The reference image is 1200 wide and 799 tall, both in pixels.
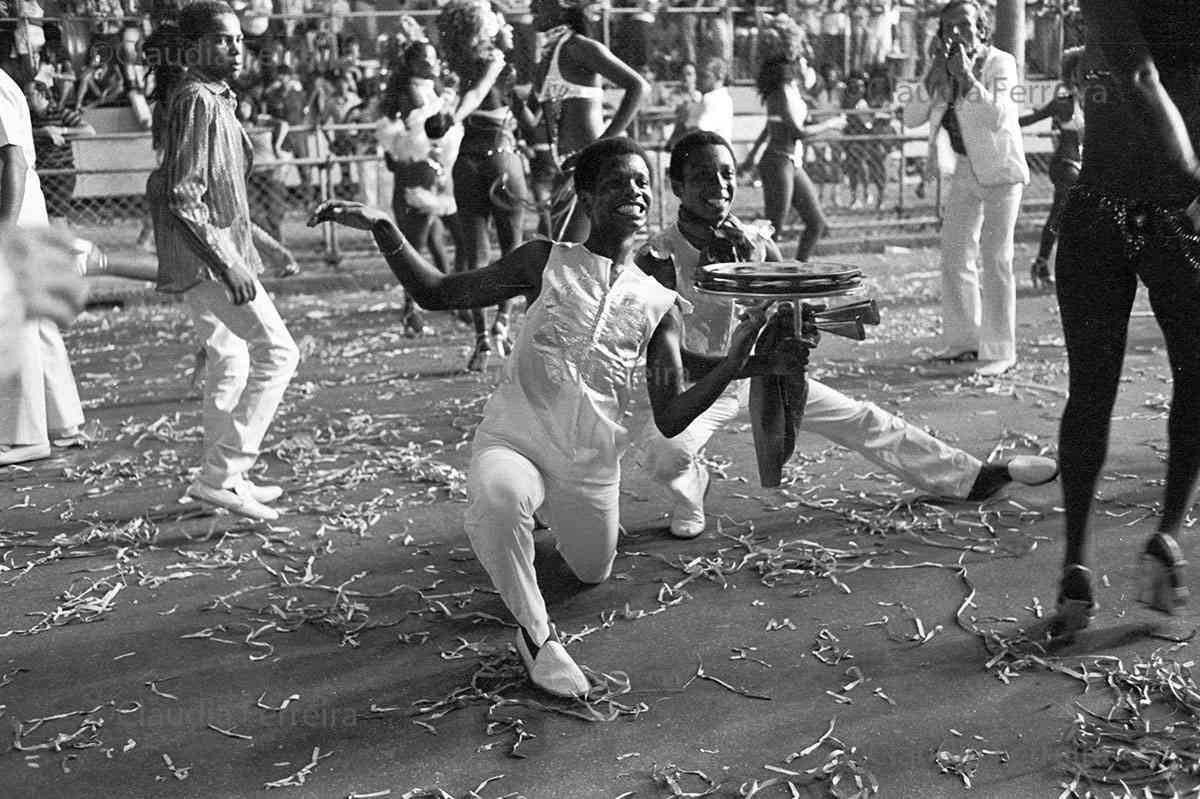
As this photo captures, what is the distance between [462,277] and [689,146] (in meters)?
1.19

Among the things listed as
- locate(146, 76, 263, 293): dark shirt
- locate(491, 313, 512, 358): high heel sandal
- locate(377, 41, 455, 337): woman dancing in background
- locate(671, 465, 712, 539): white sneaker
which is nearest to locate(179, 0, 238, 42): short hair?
locate(146, 76, 263, 293): dark shirt

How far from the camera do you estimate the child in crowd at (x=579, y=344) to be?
3.97m

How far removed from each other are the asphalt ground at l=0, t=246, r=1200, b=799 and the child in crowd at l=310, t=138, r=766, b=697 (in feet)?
1.61

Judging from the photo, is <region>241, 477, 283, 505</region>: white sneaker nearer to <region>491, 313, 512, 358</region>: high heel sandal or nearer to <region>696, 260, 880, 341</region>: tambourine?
<region>696, 260, 880, 341</region>: tambourine

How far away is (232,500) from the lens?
214 inches

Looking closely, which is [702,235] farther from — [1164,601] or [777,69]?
[777,69]

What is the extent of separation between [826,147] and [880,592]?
11.5 metres

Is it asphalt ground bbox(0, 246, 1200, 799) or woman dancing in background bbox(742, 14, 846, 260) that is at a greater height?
woman dancing in background bbox(742, 14, 846, 260)

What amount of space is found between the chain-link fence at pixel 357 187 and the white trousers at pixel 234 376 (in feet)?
19.3

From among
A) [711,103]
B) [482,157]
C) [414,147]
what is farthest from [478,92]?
[711,103]

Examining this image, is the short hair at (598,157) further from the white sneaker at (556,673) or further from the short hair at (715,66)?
the short hair at (715,66)

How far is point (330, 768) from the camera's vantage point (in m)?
3.36

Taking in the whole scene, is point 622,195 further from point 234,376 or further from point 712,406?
point 234,376

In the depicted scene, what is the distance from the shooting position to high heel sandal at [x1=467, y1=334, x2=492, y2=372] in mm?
8477
